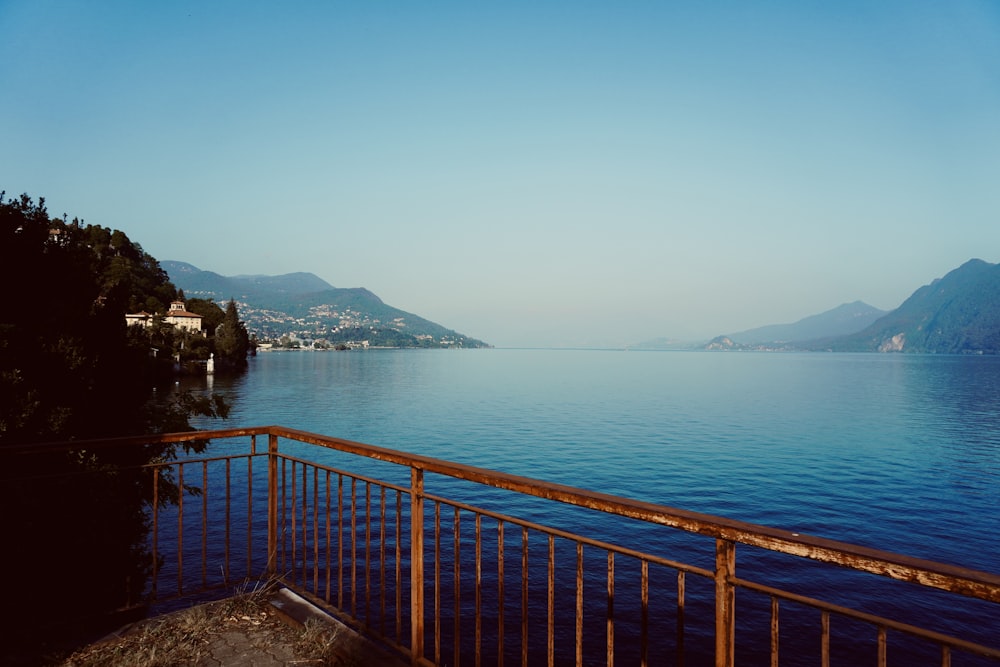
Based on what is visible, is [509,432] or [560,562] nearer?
[560,562]

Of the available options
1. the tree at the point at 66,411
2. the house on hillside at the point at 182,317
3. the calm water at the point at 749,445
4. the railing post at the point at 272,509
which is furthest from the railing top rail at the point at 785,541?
the house on hillside at the point at 182,317

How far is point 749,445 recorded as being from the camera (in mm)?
30938

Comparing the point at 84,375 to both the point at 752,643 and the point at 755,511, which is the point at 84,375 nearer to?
the point at 752,643

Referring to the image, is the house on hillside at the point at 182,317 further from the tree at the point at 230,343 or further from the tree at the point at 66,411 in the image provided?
the tree at the point at 66,411

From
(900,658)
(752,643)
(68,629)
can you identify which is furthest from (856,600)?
(68,629)

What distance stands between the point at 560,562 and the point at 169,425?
32.0 feet

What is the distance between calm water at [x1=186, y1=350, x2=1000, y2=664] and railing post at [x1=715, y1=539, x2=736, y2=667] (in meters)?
14.6

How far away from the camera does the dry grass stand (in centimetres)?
353

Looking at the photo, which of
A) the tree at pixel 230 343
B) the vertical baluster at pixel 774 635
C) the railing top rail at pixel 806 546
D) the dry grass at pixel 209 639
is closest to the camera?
the railing top rail at pixel 806 546

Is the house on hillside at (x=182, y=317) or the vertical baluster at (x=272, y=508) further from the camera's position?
the house on hillside at (x=182, y=317)

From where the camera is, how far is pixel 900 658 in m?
11.6

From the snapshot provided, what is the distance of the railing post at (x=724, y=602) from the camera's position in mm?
2005

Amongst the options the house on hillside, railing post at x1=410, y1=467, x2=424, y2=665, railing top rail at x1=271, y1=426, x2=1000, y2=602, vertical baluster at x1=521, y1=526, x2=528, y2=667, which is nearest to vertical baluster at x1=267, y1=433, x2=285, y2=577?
railing post at x1=410, y1=467, x2=424, y2=665

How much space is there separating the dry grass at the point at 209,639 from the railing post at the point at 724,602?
7.52 feet
